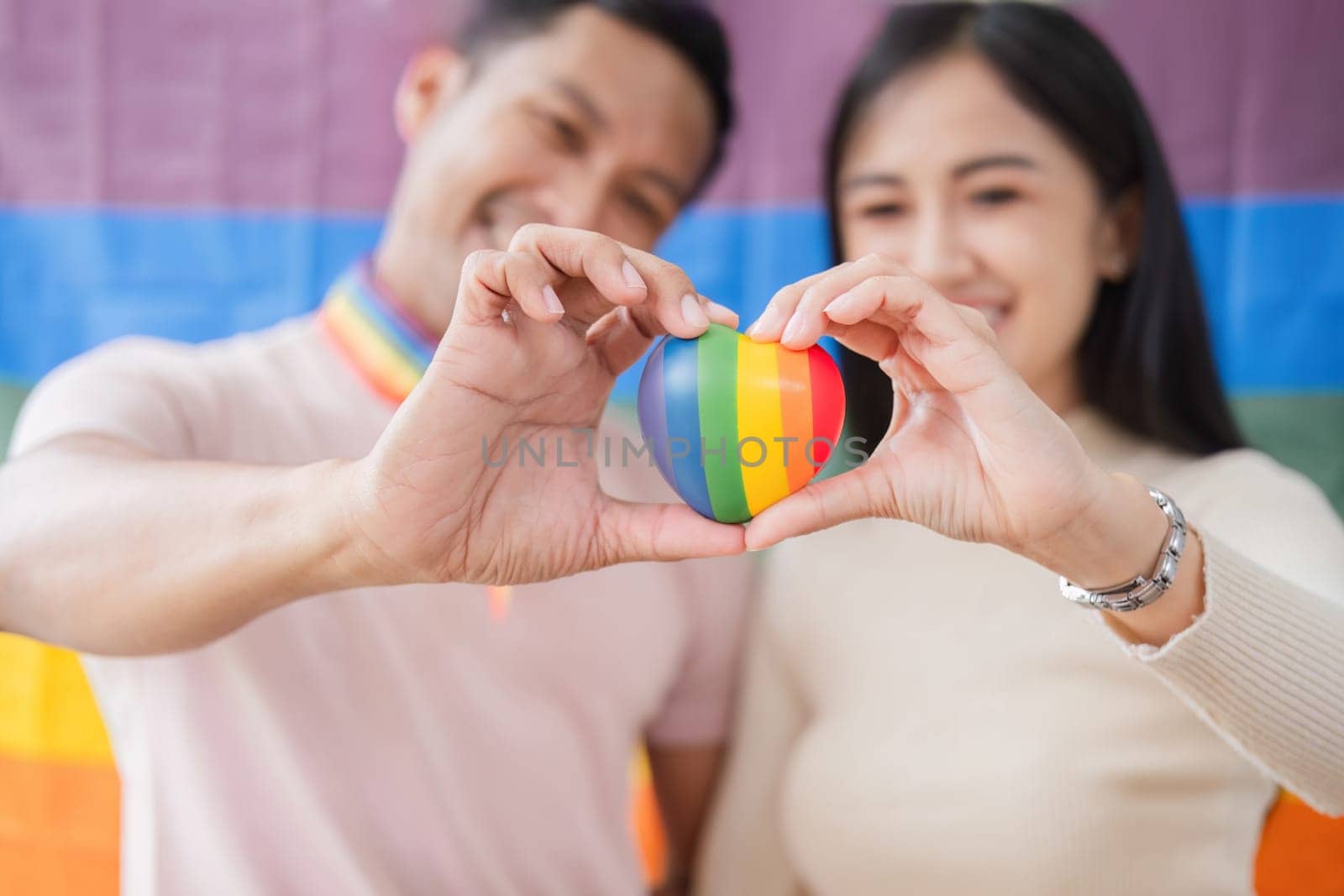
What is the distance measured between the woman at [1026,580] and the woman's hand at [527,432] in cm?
14

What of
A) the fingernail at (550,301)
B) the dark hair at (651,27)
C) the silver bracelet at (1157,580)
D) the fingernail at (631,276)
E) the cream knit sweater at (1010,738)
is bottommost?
the cream knit sweater at (1010,738)

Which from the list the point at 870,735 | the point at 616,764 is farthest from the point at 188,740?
the point at 870,735

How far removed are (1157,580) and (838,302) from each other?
403 millimetres

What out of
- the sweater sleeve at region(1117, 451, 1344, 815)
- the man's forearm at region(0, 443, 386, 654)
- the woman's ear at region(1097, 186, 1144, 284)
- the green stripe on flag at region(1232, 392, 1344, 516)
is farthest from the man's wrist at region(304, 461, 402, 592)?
the green stripe on flag at region(1232, 392, 1344, 516)

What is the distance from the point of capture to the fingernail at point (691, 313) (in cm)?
91

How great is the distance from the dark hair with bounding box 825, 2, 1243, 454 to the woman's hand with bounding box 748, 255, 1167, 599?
506 mm

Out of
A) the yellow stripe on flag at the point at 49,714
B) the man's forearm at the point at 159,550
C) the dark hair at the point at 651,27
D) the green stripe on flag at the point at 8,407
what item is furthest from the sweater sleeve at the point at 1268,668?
the green stripe on flag at the point at 8,407

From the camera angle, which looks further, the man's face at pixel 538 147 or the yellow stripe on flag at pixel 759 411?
the man's face at pixel 538 147

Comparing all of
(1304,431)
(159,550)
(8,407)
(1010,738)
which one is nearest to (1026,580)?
(1010,738)

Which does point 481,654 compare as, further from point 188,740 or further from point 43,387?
point 43,387

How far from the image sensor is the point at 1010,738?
130 cm

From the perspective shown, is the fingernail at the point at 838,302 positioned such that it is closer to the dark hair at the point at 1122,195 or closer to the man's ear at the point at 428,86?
the dark hair at the point at 1122,195

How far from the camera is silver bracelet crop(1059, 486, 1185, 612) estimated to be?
945mm

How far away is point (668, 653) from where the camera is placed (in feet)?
5.24
